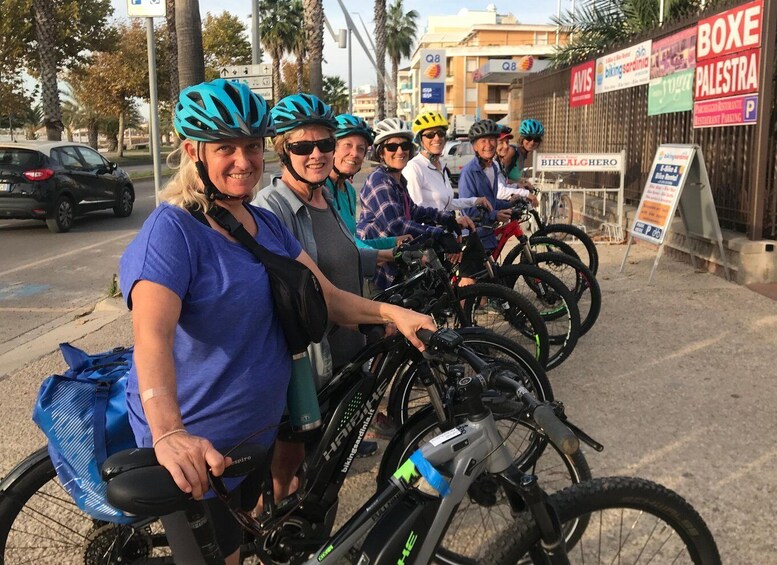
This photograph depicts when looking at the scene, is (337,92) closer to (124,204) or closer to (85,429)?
(124,204)

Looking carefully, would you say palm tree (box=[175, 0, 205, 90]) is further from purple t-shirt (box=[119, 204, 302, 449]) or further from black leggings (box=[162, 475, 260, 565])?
black leggings (box=[162, 475, 260, 565])

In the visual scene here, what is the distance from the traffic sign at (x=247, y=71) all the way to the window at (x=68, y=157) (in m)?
4.52

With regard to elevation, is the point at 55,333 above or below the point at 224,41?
below

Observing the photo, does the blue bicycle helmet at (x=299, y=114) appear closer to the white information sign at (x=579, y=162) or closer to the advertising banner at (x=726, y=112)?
the advertising banner at (x=726, y=112)

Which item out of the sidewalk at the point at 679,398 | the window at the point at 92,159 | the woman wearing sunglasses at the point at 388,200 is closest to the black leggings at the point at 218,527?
the sidewalk at the point at 679,398

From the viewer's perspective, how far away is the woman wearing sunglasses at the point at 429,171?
Result: 5.40 m

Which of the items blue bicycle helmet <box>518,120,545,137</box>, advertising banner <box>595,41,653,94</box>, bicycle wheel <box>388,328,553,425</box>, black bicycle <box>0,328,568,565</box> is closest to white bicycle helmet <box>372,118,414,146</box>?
bicycle wheel <box>388,328,553,425</box>

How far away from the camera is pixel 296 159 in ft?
9.71

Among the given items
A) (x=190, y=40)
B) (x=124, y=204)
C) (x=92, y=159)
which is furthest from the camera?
(x=124, y=204)

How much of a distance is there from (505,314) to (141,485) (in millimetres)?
3088

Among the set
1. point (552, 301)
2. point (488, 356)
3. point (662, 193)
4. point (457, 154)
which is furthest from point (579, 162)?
point (457, 154)

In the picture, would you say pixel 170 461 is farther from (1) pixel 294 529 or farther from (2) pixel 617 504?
(2) pixel 617 504

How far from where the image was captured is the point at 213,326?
6.07ft

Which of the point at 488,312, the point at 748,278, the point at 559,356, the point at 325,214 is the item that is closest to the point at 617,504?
the point at 325,214
